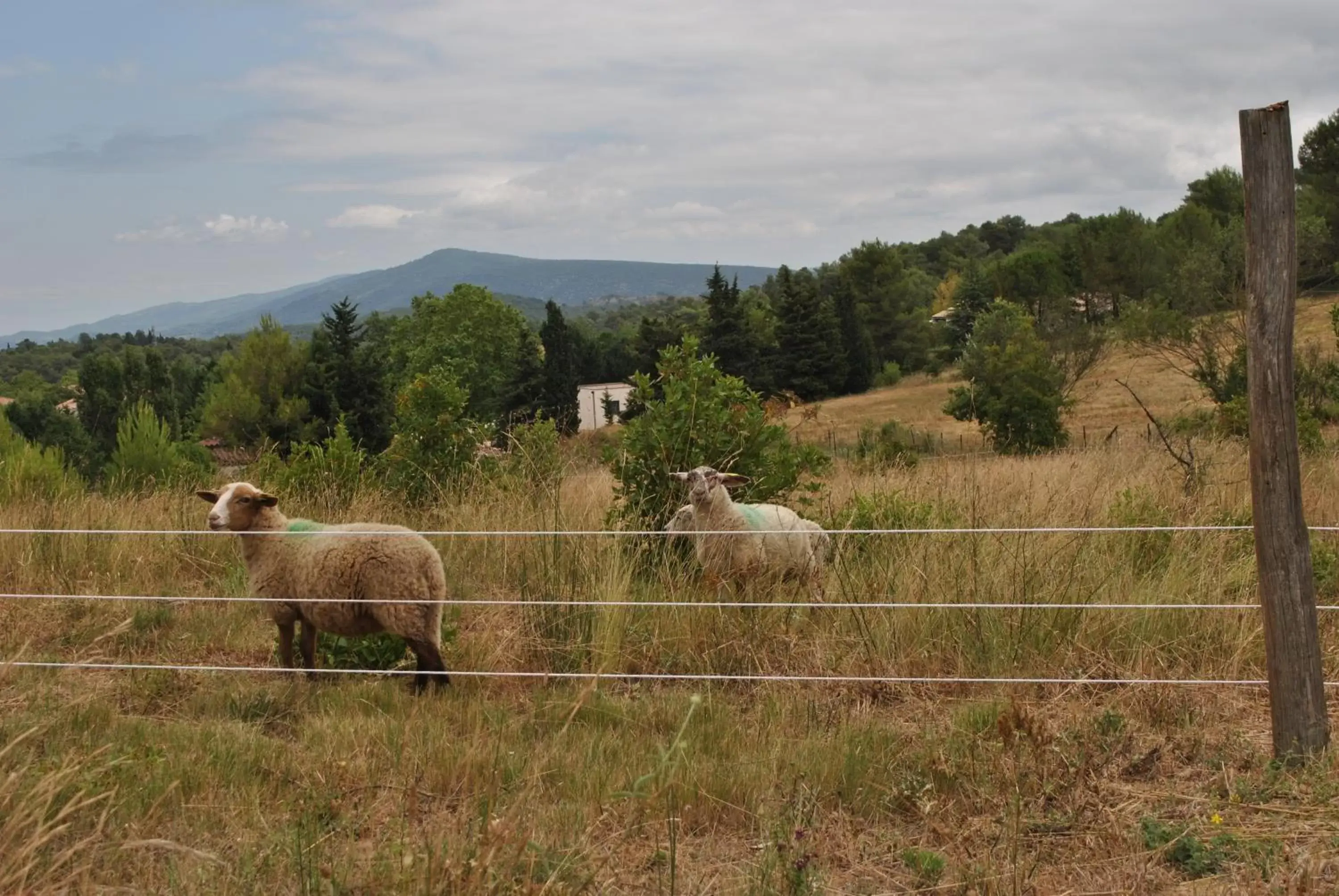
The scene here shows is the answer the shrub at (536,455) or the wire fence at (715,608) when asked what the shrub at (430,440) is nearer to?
the shrub at (536,455)

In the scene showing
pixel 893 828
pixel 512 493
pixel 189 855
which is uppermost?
pixel 512 493

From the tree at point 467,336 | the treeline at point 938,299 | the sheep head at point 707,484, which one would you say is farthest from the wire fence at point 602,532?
the tree at point 467,336

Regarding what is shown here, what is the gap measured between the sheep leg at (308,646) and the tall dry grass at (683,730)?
0.19 metres

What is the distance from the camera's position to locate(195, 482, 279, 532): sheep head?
684cm

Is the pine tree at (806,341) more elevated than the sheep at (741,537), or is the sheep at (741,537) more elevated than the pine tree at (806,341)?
the pine tree at (806,341)

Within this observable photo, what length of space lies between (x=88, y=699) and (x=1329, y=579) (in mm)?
7704

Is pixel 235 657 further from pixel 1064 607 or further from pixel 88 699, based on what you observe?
pixel 1064 607

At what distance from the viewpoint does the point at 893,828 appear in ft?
15.2

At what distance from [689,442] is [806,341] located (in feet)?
233

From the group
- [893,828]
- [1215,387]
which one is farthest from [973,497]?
[1215,387]

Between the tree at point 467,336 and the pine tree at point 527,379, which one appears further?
the tree at point 467,336

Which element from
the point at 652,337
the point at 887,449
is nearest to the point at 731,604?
the point at 887,449

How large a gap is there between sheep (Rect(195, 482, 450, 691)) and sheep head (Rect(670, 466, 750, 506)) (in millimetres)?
2261

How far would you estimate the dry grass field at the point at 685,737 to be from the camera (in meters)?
4.10
